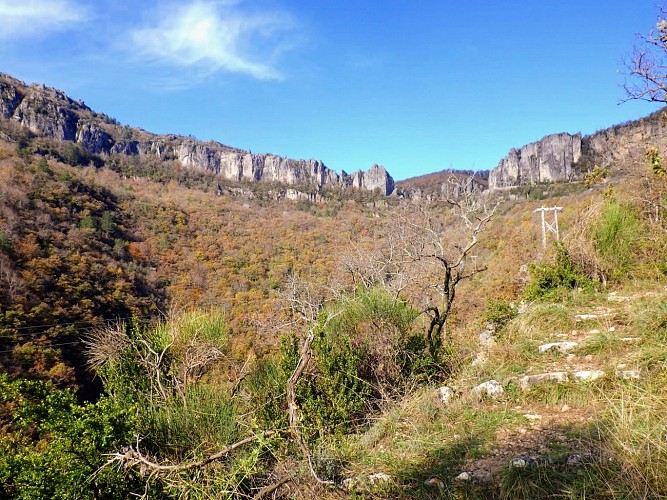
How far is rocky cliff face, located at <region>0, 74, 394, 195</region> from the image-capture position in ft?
248

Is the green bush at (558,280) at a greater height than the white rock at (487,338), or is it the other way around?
the green bush at (558,280)

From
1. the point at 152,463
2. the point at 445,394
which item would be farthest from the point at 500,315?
the point at 152,463

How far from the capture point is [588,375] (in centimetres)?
272

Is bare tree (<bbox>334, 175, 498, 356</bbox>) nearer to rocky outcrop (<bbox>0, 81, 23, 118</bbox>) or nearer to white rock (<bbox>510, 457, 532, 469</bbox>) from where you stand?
white rock (<bbox>510, 457, 532, 469</bbox>)

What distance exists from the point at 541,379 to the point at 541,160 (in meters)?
75.6

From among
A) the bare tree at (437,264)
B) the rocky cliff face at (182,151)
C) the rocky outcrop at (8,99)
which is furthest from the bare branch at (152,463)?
the rocky cliff face at (182,151)

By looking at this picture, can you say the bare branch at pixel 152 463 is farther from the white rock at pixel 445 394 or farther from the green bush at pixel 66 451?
the white rock at pixel 445 394

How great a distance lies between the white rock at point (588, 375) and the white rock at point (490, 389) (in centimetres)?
52

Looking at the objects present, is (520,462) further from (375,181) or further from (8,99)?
(8,99)

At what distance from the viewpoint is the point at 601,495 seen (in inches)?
66.2

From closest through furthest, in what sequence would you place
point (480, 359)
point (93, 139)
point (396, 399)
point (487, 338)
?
1. point (396, 399)
2. point (480, 359)
3. point (487, 338)
4. point (93, 139)

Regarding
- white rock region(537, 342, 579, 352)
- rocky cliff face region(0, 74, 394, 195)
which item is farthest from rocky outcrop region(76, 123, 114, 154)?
white rock region(537, 342, 579, 352)

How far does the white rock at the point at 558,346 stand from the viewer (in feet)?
10.9

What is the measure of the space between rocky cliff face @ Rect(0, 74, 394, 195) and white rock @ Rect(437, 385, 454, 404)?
84.5 m
